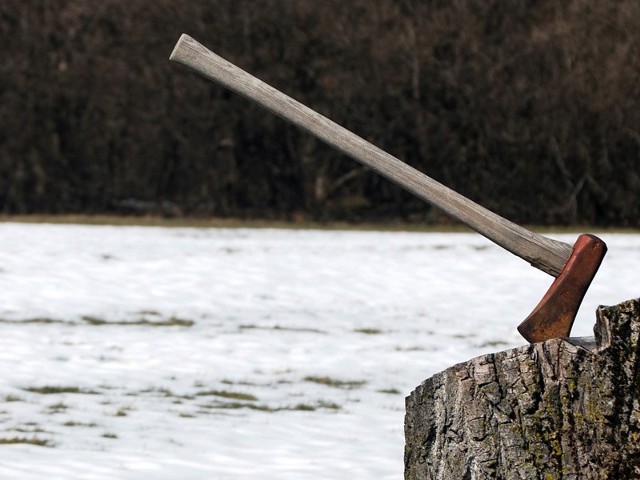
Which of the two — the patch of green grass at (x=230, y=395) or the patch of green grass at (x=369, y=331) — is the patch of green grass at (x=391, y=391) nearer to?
the patch of green grass at (x=230, y=395)

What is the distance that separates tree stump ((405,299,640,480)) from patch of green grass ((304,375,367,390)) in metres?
3.66

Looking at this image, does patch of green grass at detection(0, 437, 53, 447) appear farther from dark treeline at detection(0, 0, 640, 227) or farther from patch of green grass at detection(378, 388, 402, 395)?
dark treeline at detection(0, 0, 640, 227)

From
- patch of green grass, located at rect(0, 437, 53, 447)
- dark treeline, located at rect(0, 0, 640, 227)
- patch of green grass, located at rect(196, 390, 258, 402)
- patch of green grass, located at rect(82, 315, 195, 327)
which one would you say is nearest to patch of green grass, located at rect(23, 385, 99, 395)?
patch of green grass, located at rect(196, 390, 258, 402)

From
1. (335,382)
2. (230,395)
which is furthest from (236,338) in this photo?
(230,395)

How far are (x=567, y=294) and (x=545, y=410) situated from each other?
17.3 inches

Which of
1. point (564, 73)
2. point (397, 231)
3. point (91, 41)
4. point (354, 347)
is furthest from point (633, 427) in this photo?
point (91, 41)

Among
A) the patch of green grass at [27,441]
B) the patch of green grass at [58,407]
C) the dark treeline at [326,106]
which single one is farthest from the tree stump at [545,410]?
the dark treeline at [326,106]

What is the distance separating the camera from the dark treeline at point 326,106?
16.1 metres

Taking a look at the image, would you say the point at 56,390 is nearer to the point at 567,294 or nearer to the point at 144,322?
the point at 144,322

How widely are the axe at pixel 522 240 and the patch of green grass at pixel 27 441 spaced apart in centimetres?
231

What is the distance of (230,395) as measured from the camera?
20.9 ft

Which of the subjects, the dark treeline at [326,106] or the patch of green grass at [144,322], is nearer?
the patch of green grass at [144,322]

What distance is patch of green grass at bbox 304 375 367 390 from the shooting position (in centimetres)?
669

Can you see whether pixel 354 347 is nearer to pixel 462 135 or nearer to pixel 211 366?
pixel 211 366
